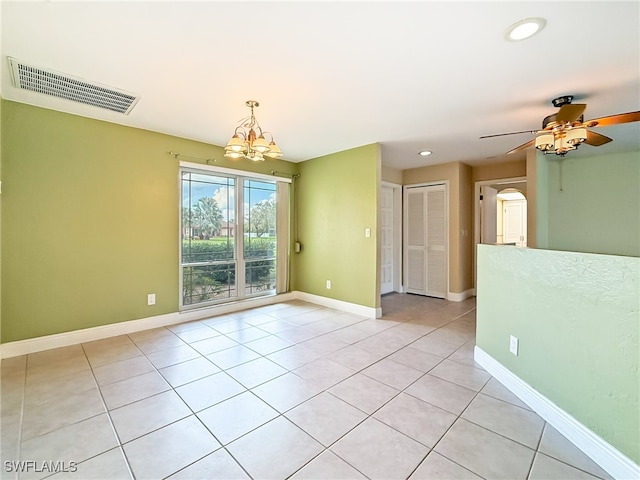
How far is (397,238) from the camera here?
231 inches

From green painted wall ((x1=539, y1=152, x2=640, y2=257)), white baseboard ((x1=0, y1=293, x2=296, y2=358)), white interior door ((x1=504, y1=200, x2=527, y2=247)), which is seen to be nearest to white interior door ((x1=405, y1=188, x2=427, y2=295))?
green painted wall ((x1=539, y1=152, x2=640, y2=257))

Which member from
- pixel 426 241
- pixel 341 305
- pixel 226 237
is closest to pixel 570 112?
pixel 426 241

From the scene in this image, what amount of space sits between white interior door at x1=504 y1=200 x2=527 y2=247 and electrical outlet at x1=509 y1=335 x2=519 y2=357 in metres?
7.30

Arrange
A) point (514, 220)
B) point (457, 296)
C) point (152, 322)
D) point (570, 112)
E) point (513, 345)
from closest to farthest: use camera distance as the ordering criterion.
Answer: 1. point (513, 345)
2. point (570, 112)
3. point (152, 322)
4. point (457, 296)
5. point (514, 220)

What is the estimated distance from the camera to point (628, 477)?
53.8 inches

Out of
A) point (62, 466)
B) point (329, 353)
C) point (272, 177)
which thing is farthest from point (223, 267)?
point (62, 466)

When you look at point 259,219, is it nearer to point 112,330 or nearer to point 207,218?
point 207,218

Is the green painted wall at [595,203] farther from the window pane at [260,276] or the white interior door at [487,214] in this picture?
the window pane at [260,276]

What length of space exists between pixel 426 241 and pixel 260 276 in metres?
3.25

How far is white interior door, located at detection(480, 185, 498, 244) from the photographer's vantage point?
18.1ft

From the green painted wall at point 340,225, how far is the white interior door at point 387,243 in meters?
1.38

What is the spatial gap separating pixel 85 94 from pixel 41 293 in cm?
204

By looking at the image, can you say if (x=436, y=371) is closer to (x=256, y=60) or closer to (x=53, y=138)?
(x=256, y=60)

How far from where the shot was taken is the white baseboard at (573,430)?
140 centimetres
